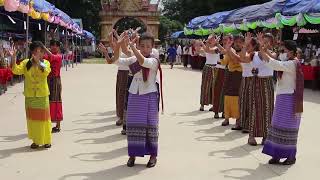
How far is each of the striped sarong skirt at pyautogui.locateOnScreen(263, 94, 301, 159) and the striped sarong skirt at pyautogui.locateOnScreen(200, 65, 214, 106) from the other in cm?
437

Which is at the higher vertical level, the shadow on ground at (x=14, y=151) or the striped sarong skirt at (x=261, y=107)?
the striped sarong skirt at (x=261, y=107)

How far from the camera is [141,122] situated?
645 cm

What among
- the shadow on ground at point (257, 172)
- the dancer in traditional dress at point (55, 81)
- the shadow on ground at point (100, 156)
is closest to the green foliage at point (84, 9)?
the dancer in traditional dress at point (55, 81)

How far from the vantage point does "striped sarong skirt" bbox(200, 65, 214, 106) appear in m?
11.1

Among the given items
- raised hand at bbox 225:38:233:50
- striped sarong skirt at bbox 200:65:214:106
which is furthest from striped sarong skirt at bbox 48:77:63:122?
striped sarong skirt at bbox 200:65:214:106

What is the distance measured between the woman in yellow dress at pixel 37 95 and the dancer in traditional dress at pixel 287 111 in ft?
9.92

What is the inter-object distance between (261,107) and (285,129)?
1.25 meters

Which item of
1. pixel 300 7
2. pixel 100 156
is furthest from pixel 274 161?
pixel 300 7

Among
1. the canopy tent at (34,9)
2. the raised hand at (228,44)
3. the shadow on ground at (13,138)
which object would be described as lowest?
the shadow on ground at (13,138)

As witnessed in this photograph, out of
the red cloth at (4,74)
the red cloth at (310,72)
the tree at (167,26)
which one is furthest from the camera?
the tree at (167,26)

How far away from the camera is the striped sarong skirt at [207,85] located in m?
11.1

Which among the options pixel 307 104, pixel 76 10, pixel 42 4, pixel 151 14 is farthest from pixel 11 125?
pixel 76 10

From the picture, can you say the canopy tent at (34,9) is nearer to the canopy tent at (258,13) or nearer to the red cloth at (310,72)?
the canopy tent at (258,13)

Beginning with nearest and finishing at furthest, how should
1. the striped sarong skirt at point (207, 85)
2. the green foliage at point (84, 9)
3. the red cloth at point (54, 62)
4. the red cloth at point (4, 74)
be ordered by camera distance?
the red cloth at point (54, 62)
the striped sarong skirt at point (207, 85)
the red cloth at point (4, 74)
the green foliage at point (84, 9)
